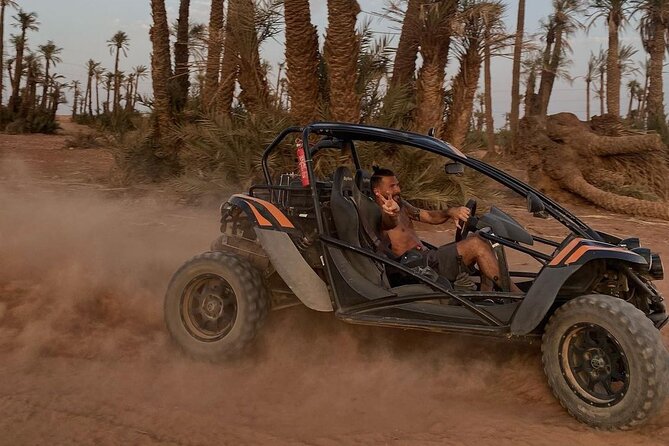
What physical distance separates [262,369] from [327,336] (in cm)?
60

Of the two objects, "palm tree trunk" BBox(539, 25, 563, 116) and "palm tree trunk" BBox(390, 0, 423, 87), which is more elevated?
"palm tree trunk" BBox(539, 25, 563, 116)

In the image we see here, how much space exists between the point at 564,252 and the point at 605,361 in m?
0.60

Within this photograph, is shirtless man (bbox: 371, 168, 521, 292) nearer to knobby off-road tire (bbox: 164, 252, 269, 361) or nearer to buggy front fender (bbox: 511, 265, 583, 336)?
buggy front fender (bbox: 511, 265, 583, 336)

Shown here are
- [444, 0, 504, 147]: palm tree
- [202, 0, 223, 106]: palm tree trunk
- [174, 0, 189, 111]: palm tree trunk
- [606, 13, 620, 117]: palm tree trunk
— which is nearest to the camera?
[444, 0, 504, 147]: palm tree

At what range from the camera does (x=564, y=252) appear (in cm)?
343

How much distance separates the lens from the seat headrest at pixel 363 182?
4623mm

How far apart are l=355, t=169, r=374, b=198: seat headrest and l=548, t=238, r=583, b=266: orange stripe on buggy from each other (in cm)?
158

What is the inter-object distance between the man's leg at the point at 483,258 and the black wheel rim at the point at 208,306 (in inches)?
61.8

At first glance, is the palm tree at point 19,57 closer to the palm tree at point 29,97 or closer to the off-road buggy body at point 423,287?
the palm tree at point 29,97

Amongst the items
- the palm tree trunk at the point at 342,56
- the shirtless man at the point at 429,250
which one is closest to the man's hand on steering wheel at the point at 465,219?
the shirtless man at the point at 429,250

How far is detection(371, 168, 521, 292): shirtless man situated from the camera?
3941mm

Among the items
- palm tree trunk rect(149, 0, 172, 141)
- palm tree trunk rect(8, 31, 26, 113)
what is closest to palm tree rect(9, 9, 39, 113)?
palm tree trunk rect(8, 31, 26, 113)

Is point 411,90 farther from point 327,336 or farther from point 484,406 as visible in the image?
point 484,406

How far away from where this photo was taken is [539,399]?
3.59 metres
